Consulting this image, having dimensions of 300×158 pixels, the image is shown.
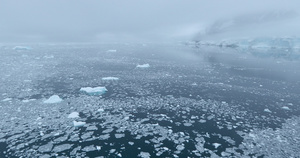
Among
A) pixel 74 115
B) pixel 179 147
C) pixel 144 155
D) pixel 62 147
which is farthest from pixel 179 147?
pixel 74 115

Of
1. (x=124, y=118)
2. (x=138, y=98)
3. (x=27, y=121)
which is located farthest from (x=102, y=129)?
(x=138, y=98)

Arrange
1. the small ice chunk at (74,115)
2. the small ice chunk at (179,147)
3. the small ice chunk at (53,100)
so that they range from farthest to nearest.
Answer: the small ice chunk at (53,100)
the small ice chunk at (74,115)
the small ice chunk at (179,147)

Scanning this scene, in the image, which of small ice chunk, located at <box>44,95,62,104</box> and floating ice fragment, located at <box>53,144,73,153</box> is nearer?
floating ice fragment, located at <box>53,144,73,153</box>

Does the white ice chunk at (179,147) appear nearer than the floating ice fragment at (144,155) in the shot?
No

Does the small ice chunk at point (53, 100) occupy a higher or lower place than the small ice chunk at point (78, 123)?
higher

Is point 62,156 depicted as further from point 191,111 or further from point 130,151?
point 191,111

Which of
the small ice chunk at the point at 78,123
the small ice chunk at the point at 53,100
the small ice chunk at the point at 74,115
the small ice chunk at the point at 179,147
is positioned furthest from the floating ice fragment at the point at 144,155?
the small ice chunk at the point at 53,100

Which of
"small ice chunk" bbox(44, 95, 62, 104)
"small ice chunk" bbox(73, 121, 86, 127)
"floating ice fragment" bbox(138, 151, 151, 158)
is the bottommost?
"floating ice fragment" bbox(138, 151, 151, 158)

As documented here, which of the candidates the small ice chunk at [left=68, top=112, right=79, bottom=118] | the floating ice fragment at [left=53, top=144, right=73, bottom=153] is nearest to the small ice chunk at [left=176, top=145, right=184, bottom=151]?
the floating ice fragment at [left=53, top=144, right=73, bottom=153]

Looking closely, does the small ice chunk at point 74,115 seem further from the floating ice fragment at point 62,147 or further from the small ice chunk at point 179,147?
the small ice chunk at point 179,147

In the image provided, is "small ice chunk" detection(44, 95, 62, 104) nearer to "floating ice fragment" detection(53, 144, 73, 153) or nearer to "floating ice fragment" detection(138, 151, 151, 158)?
"floating ice fragment" detection(53, 144, 73, 153)

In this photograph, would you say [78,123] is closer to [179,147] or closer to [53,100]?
[53,100]
